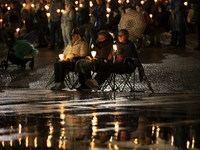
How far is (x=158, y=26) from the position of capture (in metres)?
21.8

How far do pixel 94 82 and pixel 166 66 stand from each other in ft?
13.1

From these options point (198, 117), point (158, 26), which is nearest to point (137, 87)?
point (198, 117)

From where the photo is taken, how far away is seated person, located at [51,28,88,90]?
13375mm

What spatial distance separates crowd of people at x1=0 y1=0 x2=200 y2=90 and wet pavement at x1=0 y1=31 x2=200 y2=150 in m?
0.81

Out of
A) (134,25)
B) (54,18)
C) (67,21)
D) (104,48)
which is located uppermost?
(54,18)

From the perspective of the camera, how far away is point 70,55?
1357 centimetres

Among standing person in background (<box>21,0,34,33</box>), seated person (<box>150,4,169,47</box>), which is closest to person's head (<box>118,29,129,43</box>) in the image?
seated person (<box>150,4,169,47</box>)

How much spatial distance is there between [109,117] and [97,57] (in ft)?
17.0

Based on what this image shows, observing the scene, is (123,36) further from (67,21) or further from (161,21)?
(161,21)

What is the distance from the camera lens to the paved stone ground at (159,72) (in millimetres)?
12992

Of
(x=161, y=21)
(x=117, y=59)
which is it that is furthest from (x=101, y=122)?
(x=161, y=21)

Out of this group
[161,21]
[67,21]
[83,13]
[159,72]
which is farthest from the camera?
[83,13]

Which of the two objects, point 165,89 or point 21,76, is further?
point 21,76

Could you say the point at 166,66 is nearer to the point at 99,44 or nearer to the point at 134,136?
the point at 99,44
